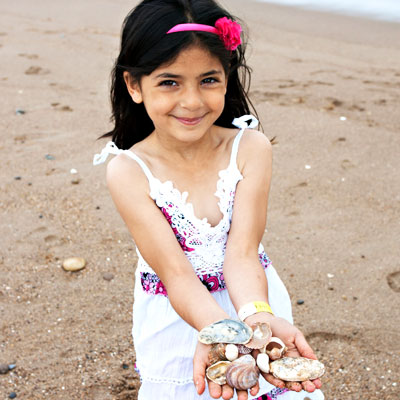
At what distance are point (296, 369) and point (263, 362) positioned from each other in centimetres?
11

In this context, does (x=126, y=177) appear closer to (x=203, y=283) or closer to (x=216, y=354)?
(x=203, y=283)

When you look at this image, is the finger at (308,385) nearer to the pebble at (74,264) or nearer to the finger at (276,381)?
the finger at (276,381)

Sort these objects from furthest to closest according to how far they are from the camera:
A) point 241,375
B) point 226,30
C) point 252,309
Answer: point 226,30 < point 252,309 < point 241,375

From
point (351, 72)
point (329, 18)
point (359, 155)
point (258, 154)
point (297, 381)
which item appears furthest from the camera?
point (329, 18)

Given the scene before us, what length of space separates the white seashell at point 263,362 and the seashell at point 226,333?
0.07 meters

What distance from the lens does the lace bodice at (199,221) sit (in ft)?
7.43

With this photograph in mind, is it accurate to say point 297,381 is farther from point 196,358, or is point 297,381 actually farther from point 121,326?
point 121,326

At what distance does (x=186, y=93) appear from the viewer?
2.09m

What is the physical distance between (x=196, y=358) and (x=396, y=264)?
2.35 meters

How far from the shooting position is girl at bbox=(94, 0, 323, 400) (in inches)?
81.9

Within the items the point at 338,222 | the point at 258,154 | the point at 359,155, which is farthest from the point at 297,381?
the point at 359,155

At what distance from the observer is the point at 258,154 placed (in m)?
2.38

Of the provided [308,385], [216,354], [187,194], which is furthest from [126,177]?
[308,385]

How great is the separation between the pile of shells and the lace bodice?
1.53ft
